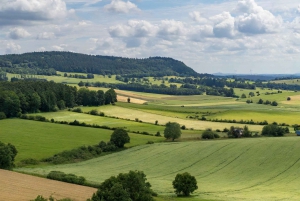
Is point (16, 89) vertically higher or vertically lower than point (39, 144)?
higher

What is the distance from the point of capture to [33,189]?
50.1 meters

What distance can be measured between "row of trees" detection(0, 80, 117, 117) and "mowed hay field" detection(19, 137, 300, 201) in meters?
50.5

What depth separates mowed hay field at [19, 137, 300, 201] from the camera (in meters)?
57.1

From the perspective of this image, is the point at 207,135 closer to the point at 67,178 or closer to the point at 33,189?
the point at 67,178

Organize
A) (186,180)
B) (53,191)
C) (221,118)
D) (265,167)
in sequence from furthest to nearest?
(221,118)
(265,167)
(186,180)
(53,191)

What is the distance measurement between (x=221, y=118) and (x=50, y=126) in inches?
2070

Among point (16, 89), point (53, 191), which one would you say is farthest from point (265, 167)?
point (16, 89)

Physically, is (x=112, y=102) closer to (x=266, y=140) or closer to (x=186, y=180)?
(x=266, y=140)

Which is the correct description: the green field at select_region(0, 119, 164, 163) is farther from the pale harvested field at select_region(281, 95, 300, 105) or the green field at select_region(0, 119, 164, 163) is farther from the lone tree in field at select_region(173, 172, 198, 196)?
the pale harvested field at select_region(281, 95, 300, 105)

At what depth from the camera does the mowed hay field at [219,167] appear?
187 feet

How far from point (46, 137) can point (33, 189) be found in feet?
160

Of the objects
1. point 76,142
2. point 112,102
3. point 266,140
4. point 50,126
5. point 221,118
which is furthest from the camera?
point 112,102

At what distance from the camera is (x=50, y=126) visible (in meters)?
109

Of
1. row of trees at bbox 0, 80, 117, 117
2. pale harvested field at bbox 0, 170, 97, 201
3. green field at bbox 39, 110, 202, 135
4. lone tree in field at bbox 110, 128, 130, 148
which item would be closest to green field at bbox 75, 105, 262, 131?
green field at bbox 39, 110, 202, 135
